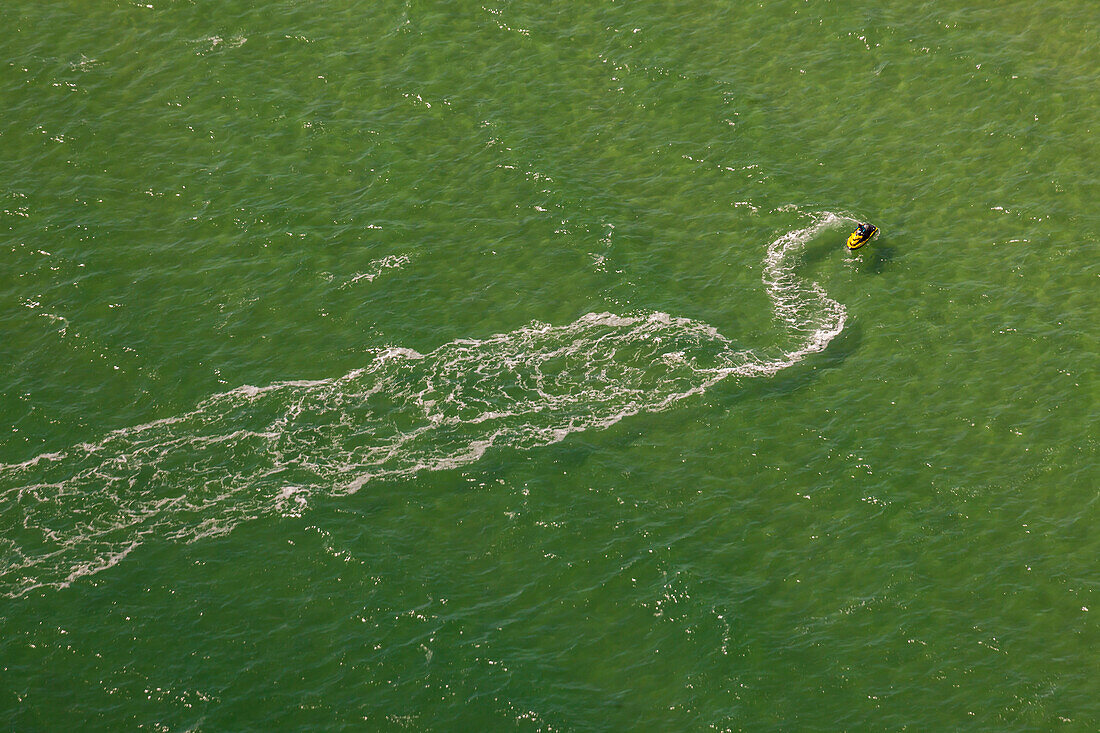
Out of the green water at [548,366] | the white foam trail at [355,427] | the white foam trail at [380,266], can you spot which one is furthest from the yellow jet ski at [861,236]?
the white foam trail at [380,266]

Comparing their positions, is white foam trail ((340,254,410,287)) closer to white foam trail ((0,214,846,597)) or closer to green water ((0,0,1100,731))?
green water ((0,0,1100,731))

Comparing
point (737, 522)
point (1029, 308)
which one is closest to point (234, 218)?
point (737, 522)

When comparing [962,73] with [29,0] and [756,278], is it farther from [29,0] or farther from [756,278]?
[29,0]

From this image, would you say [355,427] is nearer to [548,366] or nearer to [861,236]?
[548,366]

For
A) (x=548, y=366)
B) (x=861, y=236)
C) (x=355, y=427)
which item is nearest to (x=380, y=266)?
(x=355, y=427)

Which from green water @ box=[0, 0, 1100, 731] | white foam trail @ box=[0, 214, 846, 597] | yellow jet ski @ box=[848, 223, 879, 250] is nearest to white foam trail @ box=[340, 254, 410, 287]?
green water @ box=[0, 0, 1100, 731]

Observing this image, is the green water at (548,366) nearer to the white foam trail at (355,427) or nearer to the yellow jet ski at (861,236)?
the white foam trail at (355,427)
